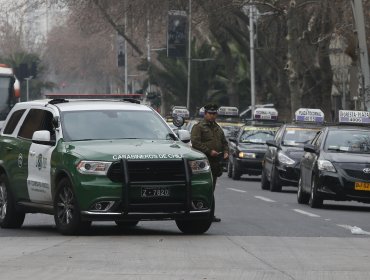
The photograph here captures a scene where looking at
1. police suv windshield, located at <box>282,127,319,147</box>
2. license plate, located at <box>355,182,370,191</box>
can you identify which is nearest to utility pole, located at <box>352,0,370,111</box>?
police suv windshield, located at <box>282,127,319,147</box>

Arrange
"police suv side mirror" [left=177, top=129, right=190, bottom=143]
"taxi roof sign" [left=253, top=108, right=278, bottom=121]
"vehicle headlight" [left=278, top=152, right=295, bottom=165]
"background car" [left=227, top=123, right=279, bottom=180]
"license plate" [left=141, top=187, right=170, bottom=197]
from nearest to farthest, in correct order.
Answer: "license plate" [left=141, top=187, right=170, bottom=197] < "police suv side mirror" [left=177, top=129, right=190, bottom=143] < "vehicle headlight" [left=278, top=152, right=295, bottom=165] < "background car" [left=227, top=123, right=279, bottom=180] < "taxi roof sign" [left=253, top=108, right=278, bottom=121]

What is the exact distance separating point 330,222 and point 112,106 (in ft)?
13.4

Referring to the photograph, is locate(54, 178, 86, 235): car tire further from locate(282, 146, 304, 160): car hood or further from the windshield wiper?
locate(282, 146, 304, 160): car hood

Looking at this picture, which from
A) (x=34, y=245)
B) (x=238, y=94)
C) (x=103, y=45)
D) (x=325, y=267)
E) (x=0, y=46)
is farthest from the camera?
(x=0, y=46)

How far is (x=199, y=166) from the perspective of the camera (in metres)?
15.8

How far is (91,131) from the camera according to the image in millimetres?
16547

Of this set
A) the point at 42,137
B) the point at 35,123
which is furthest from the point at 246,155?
the point at 42,137

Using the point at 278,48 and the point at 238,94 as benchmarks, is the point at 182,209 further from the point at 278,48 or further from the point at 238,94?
the point at 238,94

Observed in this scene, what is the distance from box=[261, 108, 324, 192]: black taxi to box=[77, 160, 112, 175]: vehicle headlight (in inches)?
623

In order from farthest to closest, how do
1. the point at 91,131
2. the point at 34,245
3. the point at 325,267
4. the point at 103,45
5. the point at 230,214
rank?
1. the point at 103,45
2. the point at 230,214
3. the point at 91,131
4. the point at 34,245
5. the point at 325,267

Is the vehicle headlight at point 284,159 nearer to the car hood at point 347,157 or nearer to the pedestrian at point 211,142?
the car hood at point 347,157

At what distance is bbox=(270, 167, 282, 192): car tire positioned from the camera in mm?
31609

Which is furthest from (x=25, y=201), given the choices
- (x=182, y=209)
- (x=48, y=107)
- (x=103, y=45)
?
(x=103, y=45)

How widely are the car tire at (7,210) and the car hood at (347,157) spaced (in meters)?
7.36
